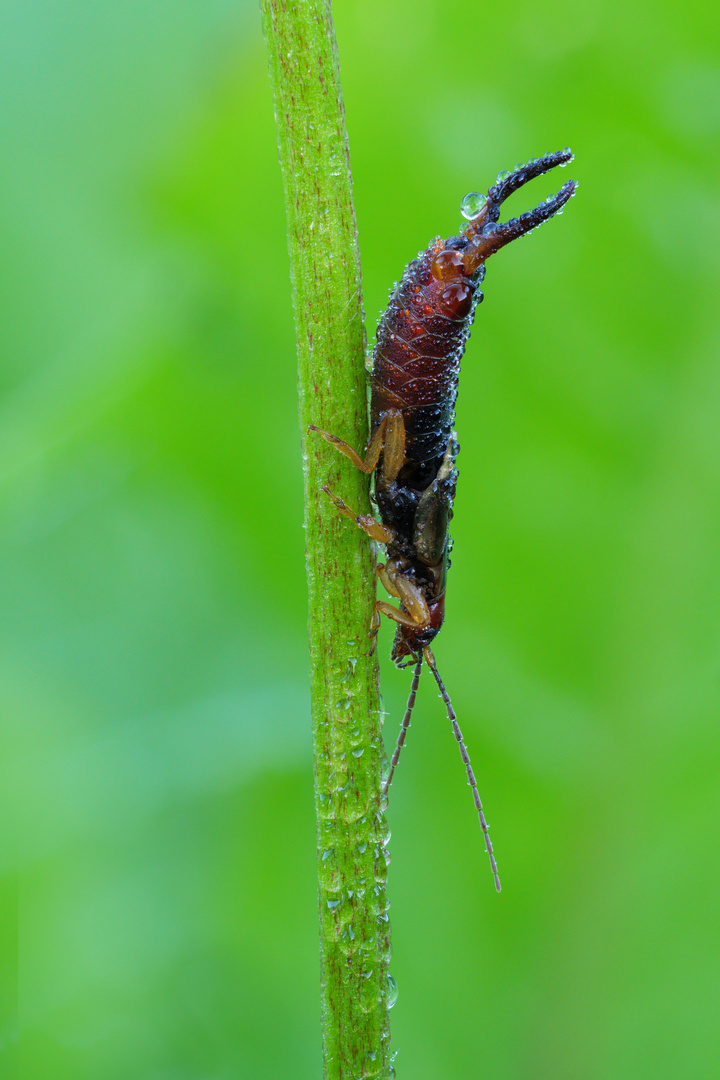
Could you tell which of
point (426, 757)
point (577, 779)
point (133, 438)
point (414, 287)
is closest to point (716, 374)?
point (414, 287)

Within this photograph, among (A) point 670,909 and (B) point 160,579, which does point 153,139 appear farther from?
(A) point 670,909

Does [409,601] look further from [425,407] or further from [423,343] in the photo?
[423,343]

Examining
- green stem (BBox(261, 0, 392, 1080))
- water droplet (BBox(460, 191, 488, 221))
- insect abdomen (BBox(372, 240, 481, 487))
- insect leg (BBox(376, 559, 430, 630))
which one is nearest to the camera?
green stem (BBox(261, 0, 392, 1080))

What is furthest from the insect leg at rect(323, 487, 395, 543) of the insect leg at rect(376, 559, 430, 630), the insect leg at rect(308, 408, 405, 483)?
the insect leg at rect(376, 559, 430, 630)

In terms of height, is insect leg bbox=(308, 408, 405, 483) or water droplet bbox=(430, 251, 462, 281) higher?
water droplet bbox=(430, 251, 462, 281)

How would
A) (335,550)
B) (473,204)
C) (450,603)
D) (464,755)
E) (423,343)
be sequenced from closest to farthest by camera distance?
(335,550) → (473,204) → (423,343) → (464,755) → (450,603)

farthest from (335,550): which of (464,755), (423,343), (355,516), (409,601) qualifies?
(464,755)

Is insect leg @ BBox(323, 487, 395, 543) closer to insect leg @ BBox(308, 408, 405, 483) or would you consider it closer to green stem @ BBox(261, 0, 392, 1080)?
green stem @ BBox(261, 0, 392, 1080)
